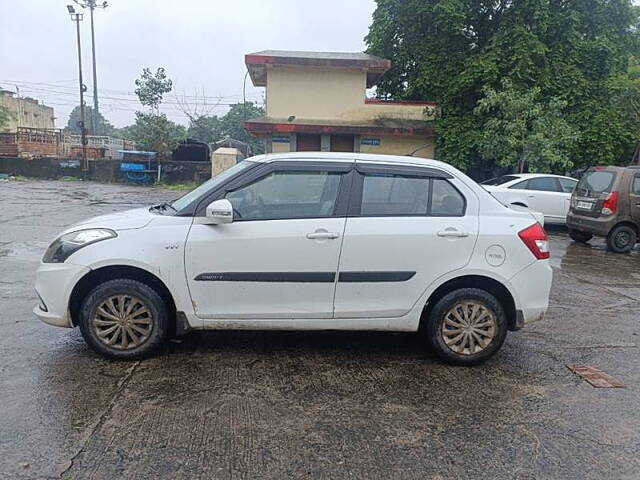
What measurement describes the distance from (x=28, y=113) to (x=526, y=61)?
59.6 meters

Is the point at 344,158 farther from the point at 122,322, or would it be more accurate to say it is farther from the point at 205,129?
the point at 205,129

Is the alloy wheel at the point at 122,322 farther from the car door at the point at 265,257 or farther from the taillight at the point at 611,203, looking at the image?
the taillight at the point at 611,203

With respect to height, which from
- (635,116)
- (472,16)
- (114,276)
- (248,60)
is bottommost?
(114,276)

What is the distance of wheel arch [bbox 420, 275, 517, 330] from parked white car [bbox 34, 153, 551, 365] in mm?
10

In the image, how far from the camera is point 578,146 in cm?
1841

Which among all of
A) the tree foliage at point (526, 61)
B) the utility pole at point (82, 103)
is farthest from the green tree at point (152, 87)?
the tree foliage at point (526, 61)

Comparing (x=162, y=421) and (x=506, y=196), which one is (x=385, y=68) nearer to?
(x=506, y=196)

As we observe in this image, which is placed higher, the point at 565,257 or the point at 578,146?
the point at 578,146

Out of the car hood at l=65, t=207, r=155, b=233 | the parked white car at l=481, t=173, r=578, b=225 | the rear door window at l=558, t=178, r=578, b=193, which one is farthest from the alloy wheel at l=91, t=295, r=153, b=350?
the rear door window at l=558, t=178, r=578, b=193

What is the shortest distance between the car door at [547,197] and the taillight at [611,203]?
2.41 meters

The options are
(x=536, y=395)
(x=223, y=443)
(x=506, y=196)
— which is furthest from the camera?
(x=506, y=196)

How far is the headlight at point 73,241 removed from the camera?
12.8 ft

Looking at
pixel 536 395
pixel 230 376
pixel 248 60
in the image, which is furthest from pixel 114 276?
pixel 248 60

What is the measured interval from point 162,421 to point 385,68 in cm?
1937
